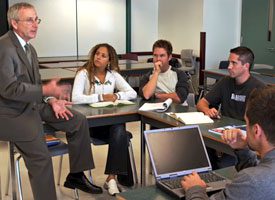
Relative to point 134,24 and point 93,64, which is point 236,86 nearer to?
point 93,64

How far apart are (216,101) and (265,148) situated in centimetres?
198

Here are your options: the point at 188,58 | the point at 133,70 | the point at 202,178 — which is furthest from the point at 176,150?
the point at 188,58

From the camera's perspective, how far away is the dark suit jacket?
2.69 m

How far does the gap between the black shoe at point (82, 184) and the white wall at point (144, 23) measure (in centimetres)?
562

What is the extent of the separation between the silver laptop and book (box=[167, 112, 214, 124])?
0.84m

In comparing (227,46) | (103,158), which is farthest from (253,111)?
(227,46)

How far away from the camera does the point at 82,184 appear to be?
323 centimetres

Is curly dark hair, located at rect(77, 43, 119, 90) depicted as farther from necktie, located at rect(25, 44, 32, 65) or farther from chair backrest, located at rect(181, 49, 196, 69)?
chair backrest, located at rect(181, 49, 196, 69)

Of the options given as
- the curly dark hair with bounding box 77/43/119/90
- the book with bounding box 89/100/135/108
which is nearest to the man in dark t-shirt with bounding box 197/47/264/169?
the book with bounding box 89/100/135/108

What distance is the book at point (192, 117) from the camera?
9.26ft

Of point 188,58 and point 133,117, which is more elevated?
point 188,58

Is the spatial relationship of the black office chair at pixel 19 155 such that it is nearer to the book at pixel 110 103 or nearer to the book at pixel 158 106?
the book at pixel 110 103

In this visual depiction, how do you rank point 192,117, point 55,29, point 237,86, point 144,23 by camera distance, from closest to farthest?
point 192,117, point 237,86, point 55,29, point 144,23

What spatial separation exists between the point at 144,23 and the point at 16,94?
20.6 feet
